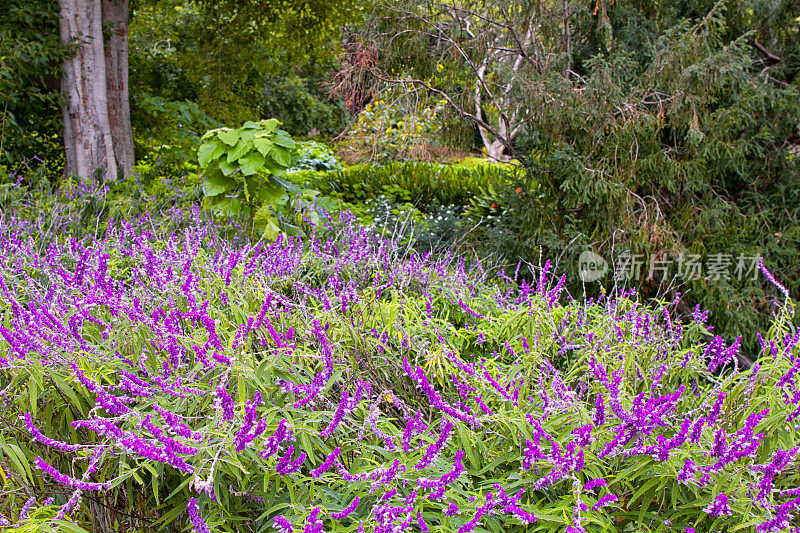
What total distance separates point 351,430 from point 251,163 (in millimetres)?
2699

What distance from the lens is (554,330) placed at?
93.3 inches

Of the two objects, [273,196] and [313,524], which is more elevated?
[313,524]

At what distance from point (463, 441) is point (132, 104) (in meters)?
8.16

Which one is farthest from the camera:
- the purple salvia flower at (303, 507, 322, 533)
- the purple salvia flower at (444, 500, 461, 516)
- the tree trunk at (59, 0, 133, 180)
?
the tree trunk at (59, 0, 133, 180)

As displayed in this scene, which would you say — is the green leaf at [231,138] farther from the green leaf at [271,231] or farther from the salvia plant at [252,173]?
the green leaf at [271,231]

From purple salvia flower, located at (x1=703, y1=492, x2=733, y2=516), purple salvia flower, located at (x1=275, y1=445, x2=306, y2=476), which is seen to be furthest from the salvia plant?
purple salvia flower, located at (x1=703, y1=492, x2=733, y2=516)

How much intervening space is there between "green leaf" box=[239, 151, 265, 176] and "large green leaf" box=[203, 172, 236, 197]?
258mm

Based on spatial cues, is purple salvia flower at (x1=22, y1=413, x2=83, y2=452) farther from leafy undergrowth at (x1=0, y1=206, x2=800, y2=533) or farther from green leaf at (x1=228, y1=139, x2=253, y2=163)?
green leaf at (x1=228, y1=139, x2=253, y2=163)

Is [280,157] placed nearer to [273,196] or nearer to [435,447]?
[273,196]

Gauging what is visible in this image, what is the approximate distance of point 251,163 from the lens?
401 cm

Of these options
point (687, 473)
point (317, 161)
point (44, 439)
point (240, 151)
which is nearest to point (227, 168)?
point (240, 151)

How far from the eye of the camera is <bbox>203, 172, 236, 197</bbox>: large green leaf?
413 centimetres

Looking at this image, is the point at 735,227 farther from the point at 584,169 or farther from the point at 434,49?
the point at 434,49

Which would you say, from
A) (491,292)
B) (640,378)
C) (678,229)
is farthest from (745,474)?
(678,229)
